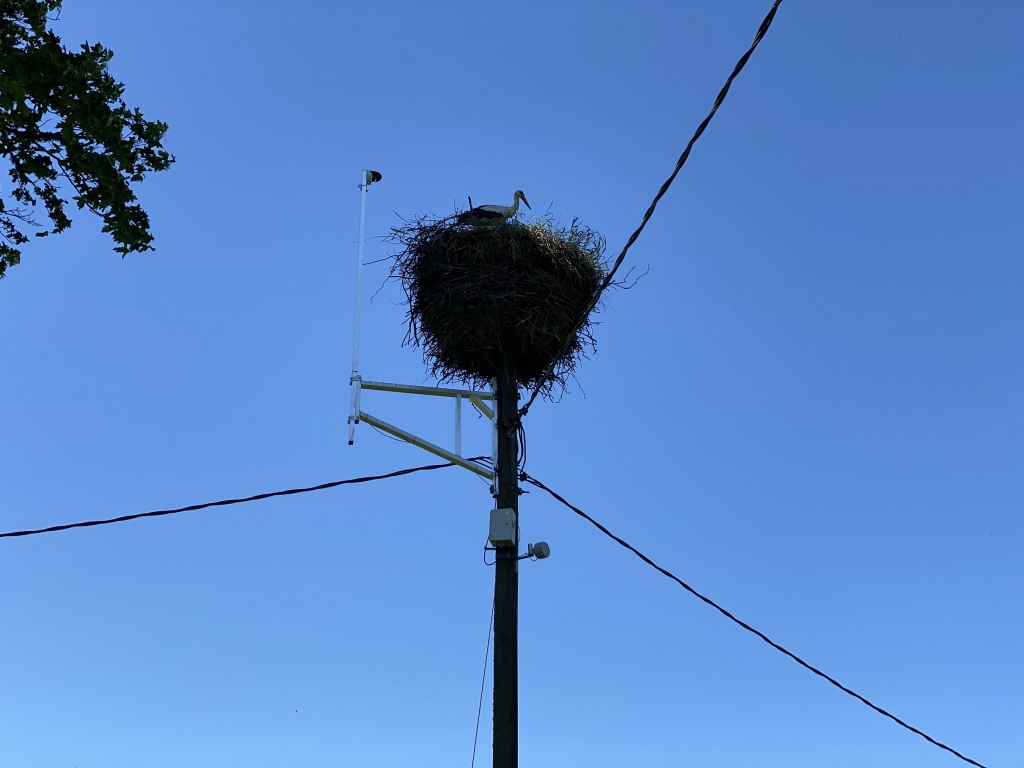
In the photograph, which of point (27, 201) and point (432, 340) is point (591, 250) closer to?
point (432, 340)

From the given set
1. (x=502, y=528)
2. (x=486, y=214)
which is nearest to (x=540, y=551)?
(x=502, y=528)

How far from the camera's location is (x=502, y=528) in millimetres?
7285

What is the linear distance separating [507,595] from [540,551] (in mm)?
362

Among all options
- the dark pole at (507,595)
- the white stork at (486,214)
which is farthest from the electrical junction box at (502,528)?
the white stork at (486,214)

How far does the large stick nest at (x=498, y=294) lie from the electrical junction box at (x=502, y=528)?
1078mm

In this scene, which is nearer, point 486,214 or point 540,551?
point 540,551

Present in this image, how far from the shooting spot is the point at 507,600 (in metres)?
7.14

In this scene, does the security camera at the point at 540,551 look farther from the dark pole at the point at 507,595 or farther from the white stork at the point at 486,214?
the white stork at the point at 486,214

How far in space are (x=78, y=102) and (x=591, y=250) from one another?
4282mm

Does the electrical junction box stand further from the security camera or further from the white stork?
the white stork

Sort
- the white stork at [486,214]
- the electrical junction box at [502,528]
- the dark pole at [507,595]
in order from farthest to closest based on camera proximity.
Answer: the white stork at [486,214], the electrical junction box at [502,528], the dark pole at [507,595]

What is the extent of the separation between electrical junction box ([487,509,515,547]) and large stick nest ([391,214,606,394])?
1078 mm

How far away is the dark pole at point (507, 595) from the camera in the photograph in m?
6.72

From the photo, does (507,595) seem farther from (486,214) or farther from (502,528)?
(486,214)
